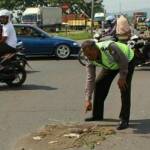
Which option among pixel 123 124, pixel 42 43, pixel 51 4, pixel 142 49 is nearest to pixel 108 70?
pixel 123 124

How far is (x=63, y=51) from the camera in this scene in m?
24.2

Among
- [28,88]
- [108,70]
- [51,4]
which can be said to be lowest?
[51,4]

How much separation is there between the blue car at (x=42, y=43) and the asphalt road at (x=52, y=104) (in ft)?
17.7

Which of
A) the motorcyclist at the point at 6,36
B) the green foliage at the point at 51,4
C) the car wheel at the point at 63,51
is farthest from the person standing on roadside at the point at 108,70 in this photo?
the green foliage at the point at 51,4

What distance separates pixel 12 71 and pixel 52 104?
122 inches

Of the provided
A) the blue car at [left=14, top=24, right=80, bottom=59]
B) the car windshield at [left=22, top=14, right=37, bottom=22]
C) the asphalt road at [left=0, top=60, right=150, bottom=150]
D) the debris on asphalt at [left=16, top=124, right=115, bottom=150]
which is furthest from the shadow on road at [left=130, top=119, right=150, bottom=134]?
the car windshield at [left=22, top=14, right=37, bottom=22]

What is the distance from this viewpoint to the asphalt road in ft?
31.6

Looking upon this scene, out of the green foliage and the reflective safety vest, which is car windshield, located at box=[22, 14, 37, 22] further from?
the reflective safety vest

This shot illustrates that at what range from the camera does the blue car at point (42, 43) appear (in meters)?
23.4

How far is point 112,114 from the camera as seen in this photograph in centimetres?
1072

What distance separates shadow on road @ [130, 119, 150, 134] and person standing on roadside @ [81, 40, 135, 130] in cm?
19

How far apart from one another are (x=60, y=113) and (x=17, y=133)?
1.84 meters

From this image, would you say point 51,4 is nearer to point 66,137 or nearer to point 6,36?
point 6,36

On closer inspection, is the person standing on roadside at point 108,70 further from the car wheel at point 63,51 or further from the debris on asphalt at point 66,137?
the car wheel at point 63,51
